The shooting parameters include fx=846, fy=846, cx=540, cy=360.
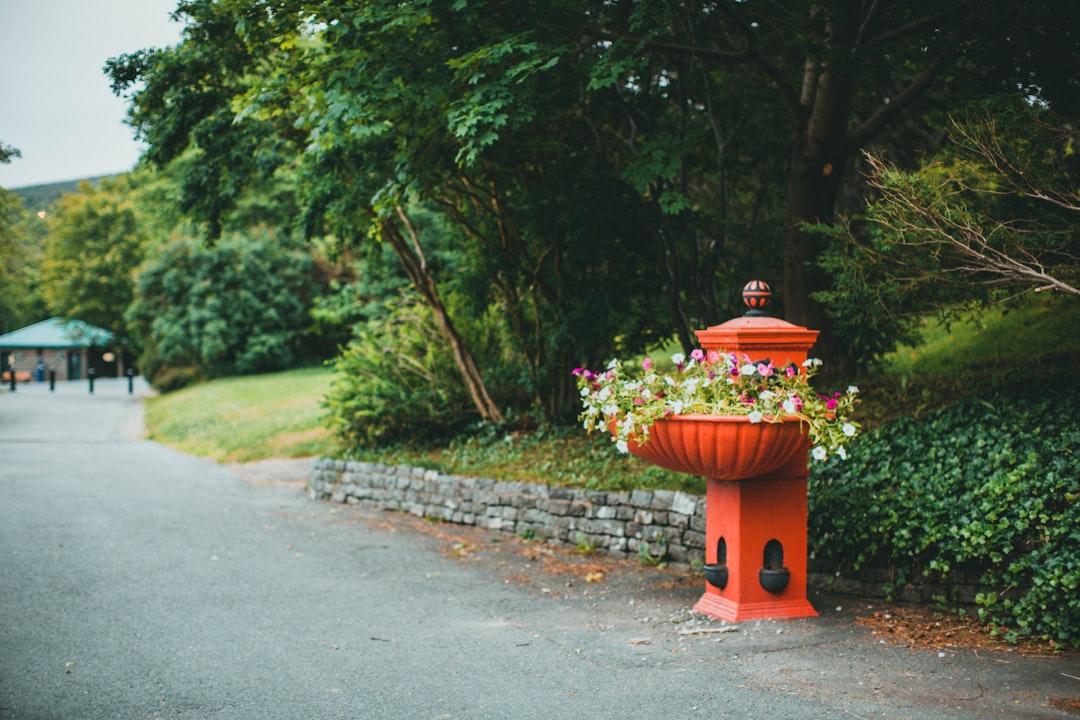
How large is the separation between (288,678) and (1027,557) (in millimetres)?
4122

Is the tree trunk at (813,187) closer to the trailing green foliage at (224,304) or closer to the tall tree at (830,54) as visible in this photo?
the tall tree at (830,54)

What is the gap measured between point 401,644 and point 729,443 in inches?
89.9

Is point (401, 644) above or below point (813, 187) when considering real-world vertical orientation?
below

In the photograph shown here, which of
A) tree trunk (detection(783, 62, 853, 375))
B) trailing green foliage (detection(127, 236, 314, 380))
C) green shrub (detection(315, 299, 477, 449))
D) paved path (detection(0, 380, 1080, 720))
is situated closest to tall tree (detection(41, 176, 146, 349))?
trailing green foliage (detection(127, 236, 314, 380))

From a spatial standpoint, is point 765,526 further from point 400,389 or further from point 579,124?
point 400,389

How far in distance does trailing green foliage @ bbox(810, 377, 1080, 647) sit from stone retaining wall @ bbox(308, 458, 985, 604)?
0.42 feet

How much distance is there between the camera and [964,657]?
4531 mm

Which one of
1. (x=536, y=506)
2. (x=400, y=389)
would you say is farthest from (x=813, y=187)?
(x=400, y=389)

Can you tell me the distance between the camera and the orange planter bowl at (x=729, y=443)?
4.92 meters

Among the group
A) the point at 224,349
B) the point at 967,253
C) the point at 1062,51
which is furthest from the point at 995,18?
the point at 224,349

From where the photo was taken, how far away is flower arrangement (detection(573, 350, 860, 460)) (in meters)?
4.93

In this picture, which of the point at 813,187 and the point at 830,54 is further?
the point at 813,187

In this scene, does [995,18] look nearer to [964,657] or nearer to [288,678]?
[964,657]

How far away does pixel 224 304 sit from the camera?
30.6 metres
